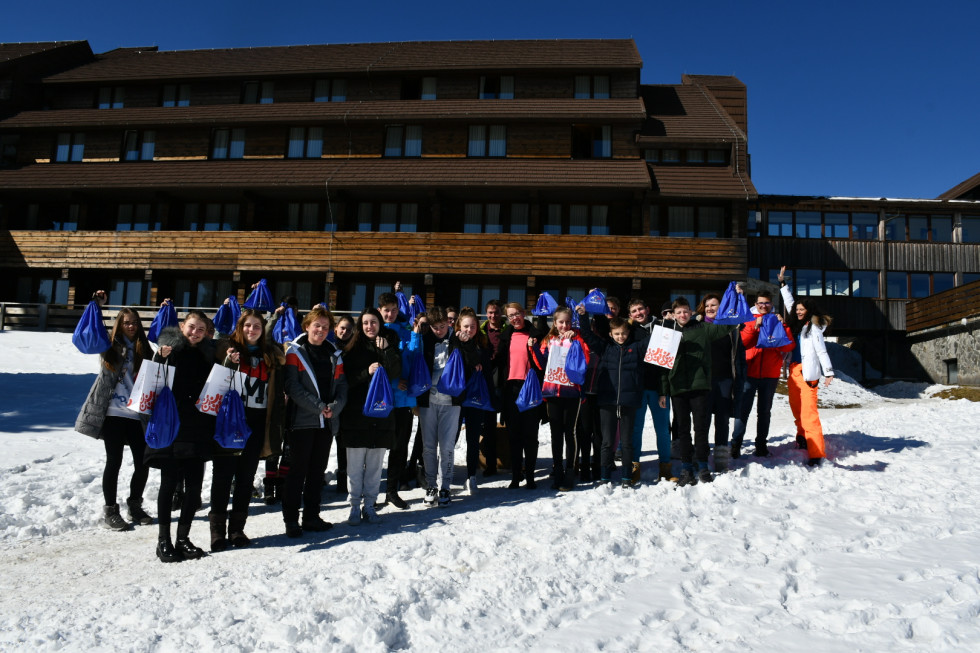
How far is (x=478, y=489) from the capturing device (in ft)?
22.2

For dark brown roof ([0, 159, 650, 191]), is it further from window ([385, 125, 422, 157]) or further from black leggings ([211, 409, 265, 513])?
black leggings ([211, 409, 265, 513])

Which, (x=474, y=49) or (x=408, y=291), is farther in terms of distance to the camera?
(x=474, y=49)

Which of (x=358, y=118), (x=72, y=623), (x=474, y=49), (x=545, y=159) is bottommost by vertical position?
(x=72, y=623)

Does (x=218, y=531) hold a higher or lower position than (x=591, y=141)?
lower

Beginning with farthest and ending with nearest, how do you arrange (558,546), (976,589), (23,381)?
(23,381)
(558,546)
(976,589)

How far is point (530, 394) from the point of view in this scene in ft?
21.3

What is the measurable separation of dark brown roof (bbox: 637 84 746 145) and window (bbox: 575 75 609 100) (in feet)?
6.49

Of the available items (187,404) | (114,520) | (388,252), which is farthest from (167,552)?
(388,252)

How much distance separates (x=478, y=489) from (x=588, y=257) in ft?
48.5

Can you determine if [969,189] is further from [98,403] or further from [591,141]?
[98,403]

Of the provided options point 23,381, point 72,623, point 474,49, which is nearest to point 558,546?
point 72,623

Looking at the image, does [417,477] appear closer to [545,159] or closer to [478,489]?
[478,489]

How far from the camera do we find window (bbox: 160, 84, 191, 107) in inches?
1005

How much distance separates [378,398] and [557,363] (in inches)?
80.3
